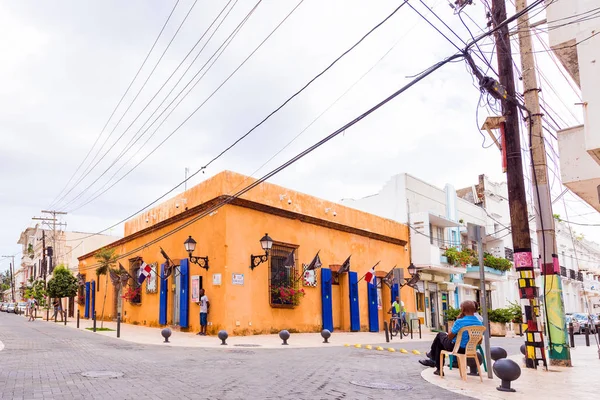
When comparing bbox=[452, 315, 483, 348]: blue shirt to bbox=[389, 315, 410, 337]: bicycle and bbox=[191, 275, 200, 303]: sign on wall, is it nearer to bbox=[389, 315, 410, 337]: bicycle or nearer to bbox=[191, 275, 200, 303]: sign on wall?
bbox=[389, 315, 410, 337]: bicycle

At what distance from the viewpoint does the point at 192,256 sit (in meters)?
18.8

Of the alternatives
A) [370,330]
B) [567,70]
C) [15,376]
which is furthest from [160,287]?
[567,70]

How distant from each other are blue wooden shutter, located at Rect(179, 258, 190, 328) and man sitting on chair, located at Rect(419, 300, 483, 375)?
12263 mm

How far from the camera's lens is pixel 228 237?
17922 mm

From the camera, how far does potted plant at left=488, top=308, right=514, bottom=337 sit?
81.3 feet

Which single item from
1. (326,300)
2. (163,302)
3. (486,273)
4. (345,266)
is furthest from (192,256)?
(486,273)

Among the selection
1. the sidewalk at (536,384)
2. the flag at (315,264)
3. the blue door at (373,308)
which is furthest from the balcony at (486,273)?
the sidewalk at (536,384)

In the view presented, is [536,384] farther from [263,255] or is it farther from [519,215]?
[263,255]

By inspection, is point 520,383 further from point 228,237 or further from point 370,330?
point 370,330

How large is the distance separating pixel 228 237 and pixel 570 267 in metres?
45.8

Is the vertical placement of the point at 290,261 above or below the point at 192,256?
below

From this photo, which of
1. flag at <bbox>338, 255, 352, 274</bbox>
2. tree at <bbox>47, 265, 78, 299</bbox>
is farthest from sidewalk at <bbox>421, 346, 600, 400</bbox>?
tree at <bbox>47, 265, 78, 299</bbox>

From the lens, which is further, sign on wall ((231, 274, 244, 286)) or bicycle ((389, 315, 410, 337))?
bicycle ((389, 315, 410, 337))

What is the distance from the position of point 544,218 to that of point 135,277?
2074 cm
